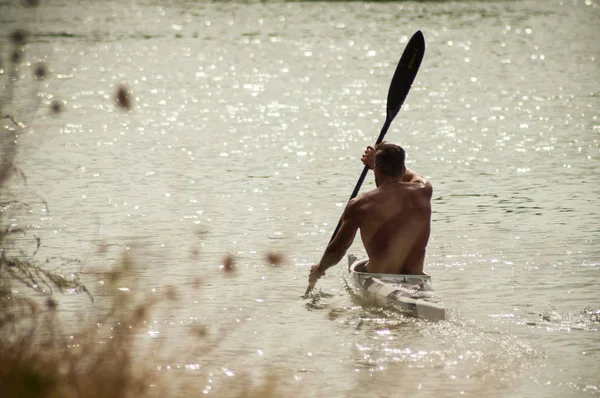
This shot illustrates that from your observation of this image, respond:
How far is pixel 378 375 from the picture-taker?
7.78 m

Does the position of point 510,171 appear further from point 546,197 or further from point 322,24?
point 322,24

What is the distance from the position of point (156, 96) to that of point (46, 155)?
1224 centimetres

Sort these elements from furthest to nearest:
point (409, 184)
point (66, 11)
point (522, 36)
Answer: point (66, 11), point (522, 36), point (409, 184)

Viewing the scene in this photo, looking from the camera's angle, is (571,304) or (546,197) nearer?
(571,304)

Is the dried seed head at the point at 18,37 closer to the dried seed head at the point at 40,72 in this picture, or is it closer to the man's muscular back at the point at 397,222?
the dried seed head at the point at 40,72

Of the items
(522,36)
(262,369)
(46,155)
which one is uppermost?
(522,36)

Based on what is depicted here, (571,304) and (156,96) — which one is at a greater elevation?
(156,96)

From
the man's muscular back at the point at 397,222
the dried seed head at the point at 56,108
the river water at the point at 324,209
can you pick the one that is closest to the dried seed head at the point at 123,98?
the dried seed head at the point at 56,108

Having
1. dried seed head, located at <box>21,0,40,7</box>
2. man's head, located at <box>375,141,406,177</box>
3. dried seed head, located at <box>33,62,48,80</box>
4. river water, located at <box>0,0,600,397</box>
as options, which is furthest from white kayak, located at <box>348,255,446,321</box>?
dried seed head, located at <box>21,0,40,7</box>

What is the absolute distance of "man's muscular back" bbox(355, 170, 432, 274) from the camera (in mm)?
9258

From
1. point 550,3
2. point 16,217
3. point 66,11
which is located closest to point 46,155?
point 16,217

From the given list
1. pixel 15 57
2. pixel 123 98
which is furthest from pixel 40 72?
pixel 123 98

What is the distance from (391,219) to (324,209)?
5.34m

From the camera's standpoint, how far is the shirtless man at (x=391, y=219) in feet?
30.3
